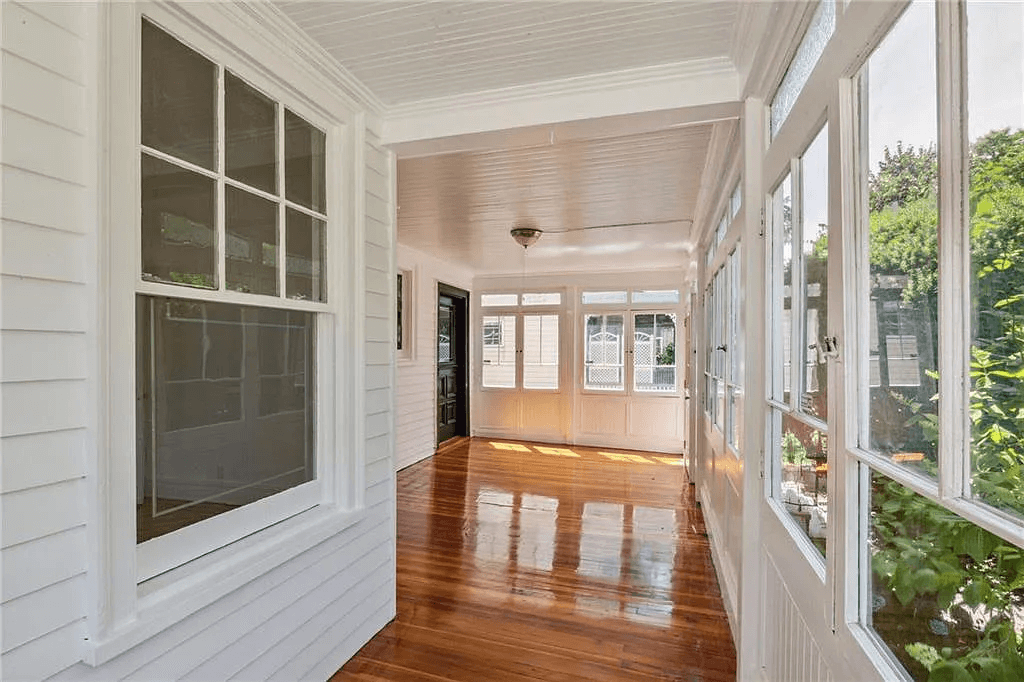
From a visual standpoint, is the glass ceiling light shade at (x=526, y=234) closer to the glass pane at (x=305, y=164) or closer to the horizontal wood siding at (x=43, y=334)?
the glass pane at (x=305, y=164)

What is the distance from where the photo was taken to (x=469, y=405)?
24.9ft

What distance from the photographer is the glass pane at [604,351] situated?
698 centimetres

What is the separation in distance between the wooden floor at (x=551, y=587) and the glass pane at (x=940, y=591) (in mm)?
1578

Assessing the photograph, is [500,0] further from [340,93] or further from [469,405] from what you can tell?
[469,405]

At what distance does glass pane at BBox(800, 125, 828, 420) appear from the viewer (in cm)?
119

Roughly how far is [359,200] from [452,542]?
2466 millimetres

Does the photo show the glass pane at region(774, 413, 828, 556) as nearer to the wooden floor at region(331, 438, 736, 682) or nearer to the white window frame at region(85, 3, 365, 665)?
the wooden floor at region(331, 438, 736, 682)

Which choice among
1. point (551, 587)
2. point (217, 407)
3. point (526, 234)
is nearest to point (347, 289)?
point (217, 407)

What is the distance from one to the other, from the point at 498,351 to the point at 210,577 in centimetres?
606

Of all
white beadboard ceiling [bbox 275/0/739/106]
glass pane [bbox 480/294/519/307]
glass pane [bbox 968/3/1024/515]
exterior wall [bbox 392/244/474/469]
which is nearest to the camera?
glass pane [bbox 968/3/1024/515]

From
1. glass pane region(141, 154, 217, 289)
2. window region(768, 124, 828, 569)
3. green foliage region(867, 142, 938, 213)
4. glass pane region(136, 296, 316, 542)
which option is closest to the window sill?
glass pane region(136, 296, 316, 542)

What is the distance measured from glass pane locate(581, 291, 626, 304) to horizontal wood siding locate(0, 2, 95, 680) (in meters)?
6.24

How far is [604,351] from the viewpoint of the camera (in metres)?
7.06

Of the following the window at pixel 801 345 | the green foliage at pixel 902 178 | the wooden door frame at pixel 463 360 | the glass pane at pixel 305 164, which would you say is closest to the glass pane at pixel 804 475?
the window at pixel 801 345
